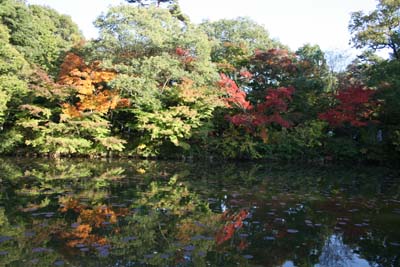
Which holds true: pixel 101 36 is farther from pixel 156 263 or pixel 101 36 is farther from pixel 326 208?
pixel 156 263

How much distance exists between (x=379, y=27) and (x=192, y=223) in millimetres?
19385

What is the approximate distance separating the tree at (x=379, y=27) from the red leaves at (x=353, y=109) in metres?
3.99

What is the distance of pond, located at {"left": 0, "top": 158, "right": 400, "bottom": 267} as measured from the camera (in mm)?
4371

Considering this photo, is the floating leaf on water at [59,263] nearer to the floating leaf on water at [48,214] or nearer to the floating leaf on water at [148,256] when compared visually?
the floating leaf on water at [148,256]

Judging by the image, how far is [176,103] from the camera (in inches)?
720

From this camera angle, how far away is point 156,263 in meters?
4.07

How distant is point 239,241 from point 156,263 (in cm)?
141

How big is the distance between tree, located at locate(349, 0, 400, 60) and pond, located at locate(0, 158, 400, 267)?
13279 mm

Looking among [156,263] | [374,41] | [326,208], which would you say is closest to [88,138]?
[326,208]

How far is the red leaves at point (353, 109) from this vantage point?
16906 millimetres

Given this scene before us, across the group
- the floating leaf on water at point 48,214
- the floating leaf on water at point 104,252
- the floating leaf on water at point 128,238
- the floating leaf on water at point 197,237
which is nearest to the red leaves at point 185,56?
the floating leaf on water at point 48,214

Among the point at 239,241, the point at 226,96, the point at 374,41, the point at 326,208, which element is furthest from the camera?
the point at 374,41

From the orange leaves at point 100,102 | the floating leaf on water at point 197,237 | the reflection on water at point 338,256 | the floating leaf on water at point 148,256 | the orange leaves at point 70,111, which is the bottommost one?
the reflection on water at point 338,256

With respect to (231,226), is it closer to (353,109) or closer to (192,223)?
(192,223)
